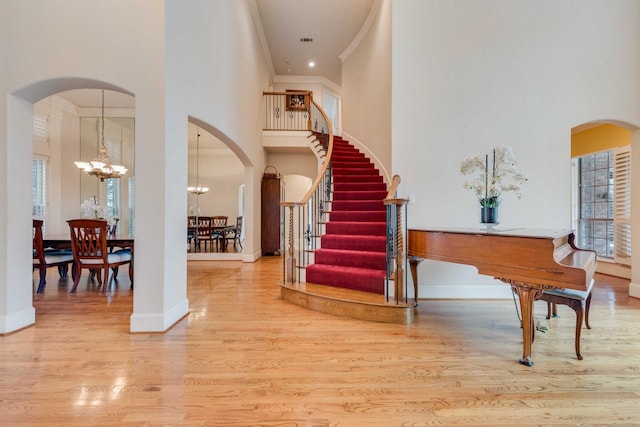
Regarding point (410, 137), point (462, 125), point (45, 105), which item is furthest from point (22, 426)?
point (45, 105)

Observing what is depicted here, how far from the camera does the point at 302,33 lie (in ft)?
25.2

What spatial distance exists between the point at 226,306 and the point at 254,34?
626 centimetres

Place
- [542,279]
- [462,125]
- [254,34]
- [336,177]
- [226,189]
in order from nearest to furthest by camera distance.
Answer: [542,279], [462,125], [336,177], [254,34], [226,189]

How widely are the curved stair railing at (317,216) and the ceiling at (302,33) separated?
1411mm

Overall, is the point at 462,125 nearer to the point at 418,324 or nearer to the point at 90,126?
the point at 418,324

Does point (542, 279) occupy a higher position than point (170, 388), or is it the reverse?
point (542, 279)

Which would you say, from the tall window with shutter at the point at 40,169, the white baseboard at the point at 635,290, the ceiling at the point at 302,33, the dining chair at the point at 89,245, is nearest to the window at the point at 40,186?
the tall window with shutter at the point at 40,169

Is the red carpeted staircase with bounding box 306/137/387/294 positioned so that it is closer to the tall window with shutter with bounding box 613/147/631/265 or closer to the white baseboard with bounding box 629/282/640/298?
the white baseboard with bounding box 629/282/640/298

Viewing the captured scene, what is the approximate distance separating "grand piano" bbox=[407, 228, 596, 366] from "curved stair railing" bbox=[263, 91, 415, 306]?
2.31ft

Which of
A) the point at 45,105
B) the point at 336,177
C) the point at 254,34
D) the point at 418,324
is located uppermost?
the point at 254,34

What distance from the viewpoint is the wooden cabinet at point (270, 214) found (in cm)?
767

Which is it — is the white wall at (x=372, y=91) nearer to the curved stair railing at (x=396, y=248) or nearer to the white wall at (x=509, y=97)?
the white wall at (x=509, y=97)

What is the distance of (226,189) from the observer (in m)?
11.0

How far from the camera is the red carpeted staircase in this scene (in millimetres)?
3779
